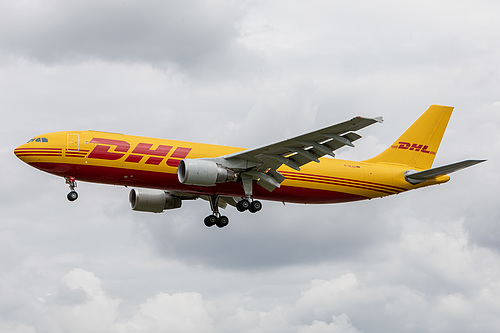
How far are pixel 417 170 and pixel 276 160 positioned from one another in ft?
36.8

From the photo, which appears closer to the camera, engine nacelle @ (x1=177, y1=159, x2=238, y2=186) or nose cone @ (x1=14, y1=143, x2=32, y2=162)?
engine nacelle @ (x1=177, y1=159, x2=238, y2=186)

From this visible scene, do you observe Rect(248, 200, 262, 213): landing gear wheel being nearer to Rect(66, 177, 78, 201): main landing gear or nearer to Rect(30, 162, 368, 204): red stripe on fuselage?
Rect(30, 162, 368, 204): red stripe on fuselage

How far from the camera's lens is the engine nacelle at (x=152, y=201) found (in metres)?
52.2

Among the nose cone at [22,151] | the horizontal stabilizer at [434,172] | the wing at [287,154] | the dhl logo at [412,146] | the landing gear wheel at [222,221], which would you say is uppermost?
the dhl logo at [412,146]

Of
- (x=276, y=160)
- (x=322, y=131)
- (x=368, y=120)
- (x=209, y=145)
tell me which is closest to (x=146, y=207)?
(x=209, y=145)

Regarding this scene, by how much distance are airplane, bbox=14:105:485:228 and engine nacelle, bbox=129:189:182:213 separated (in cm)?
2

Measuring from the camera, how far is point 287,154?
4550 centimetres

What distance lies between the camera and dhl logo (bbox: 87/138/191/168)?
144 ft

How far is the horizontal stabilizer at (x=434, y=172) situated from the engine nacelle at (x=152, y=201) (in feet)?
48.5

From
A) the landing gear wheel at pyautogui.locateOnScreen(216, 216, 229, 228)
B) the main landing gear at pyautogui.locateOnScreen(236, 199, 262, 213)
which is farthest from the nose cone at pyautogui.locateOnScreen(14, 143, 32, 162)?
the landing gear wheel at pyautogui.locateOnScreen(216, 216, 229, 228)

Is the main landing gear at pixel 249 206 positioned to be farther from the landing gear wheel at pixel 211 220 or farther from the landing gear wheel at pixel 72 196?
the landing gear wheel at pixel 72 196

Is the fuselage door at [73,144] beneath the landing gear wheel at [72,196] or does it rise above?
above

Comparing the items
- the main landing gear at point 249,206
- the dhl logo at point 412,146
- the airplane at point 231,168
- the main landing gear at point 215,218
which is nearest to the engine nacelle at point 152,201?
the airplane at point 231,168

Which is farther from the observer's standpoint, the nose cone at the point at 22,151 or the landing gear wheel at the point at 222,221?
the landing gear wheel at the point at 222,221
